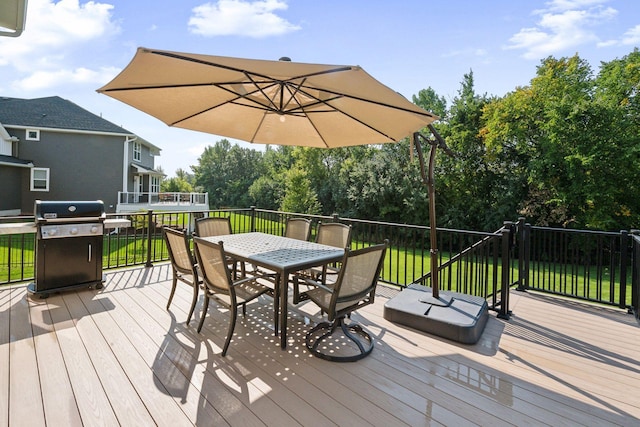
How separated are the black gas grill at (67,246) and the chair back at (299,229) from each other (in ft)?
7.97

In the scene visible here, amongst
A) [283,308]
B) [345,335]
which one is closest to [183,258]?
[283,308]

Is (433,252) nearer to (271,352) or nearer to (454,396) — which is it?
(454,396)

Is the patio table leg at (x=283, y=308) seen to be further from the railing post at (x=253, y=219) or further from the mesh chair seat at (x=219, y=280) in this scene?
the railing post at (x=253, y=219)

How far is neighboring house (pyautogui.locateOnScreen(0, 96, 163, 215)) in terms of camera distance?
48.8 ft

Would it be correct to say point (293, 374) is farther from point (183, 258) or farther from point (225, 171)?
point (225, 171)

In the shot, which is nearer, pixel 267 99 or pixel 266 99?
pixel 267 99

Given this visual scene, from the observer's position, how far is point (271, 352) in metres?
2.69

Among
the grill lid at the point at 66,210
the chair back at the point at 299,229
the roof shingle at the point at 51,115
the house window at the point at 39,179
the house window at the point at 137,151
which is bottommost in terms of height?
the chair back at the point at 299,229

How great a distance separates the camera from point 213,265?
8.84 feet

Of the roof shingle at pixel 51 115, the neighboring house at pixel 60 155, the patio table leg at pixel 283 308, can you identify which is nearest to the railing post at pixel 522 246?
the patio table leg at pixel 283 308

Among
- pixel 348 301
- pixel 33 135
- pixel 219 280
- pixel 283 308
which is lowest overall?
pixel 283 308

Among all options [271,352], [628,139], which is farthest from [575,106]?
[271,352]

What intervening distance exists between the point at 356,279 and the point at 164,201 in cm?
1684

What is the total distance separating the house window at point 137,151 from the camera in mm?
17578
